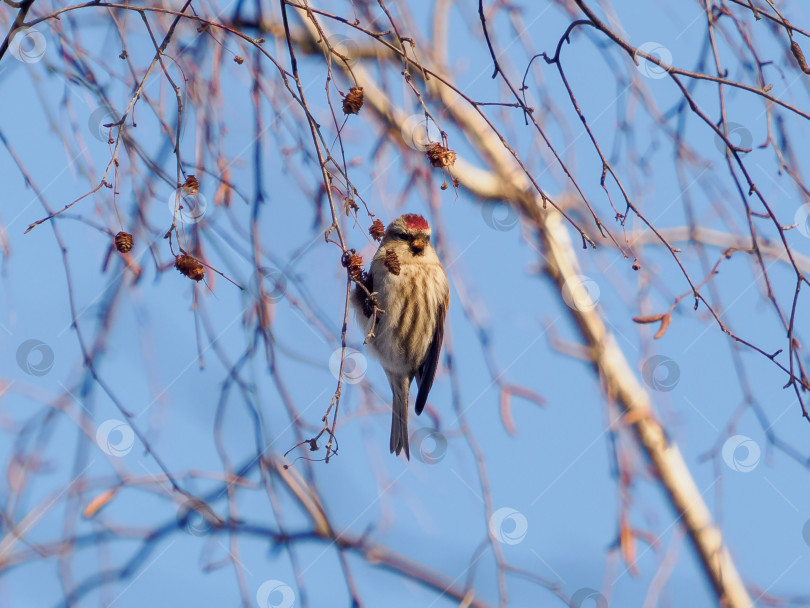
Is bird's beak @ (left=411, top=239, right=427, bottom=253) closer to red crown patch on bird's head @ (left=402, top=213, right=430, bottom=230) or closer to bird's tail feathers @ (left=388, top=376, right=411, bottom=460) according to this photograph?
red crown patch on bird's head @ (left=402, top=213, right=430, bottom=230)

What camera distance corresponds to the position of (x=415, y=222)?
9.92ft

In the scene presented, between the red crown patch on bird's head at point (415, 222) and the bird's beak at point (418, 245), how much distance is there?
0.05 meters

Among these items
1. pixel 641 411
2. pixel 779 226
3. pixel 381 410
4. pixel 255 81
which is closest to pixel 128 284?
pixel 255 81

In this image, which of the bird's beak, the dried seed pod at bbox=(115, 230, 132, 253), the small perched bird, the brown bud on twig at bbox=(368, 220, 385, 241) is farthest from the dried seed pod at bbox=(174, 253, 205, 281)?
the bird's beak

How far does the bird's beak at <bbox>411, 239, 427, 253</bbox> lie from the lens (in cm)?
299

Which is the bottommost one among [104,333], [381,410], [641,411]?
[104,333]

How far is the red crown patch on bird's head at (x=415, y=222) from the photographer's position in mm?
3018

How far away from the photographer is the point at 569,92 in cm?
169

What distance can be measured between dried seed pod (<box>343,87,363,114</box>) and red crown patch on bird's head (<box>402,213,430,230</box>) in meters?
1.23

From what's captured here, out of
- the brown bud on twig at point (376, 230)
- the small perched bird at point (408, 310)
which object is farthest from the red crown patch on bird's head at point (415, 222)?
the brown bud on twig at point (376, 230)

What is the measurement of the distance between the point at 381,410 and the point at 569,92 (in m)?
1.17

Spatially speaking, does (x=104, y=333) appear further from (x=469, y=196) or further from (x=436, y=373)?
(x=469, y=196)

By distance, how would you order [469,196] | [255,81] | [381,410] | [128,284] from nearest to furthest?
1. [128,284]
2. [255,81]
3. [381,410]
4. [469,196]

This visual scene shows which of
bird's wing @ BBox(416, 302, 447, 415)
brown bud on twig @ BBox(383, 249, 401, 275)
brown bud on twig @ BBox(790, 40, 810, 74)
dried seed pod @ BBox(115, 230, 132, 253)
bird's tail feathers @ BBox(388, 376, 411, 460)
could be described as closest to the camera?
brown bud on twig @ BBox(790, 40, 810, 74)
